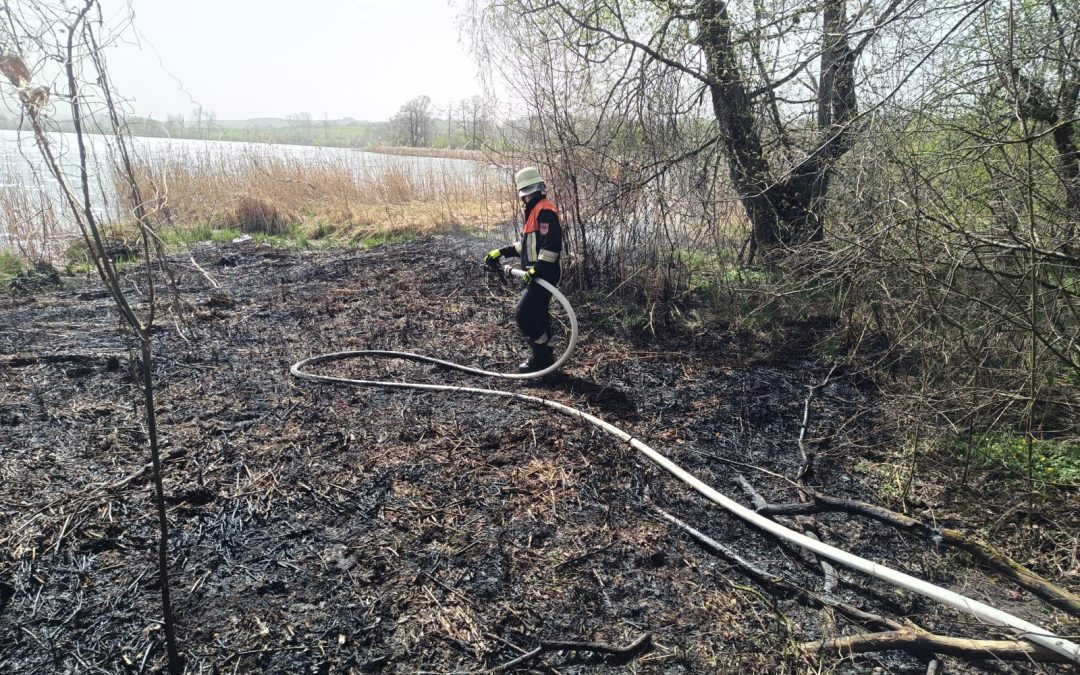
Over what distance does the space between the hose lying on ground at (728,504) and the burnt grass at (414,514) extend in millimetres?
88

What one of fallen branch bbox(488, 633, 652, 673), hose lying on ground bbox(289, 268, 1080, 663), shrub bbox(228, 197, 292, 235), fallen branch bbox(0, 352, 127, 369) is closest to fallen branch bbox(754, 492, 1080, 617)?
hose lying on ground bbox(289, 268, 1080, 663)

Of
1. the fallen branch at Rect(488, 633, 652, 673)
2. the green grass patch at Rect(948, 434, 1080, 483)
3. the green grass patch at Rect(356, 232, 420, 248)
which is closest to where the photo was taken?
the fallen branch at Rect(488, 633, 652, 673)

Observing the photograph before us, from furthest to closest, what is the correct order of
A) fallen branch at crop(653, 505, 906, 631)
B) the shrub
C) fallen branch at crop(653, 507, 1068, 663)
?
the shrub, fallen branch at crop(653, 505, 906, 631), fallen branch at crop(653, 507, 1068, 663)

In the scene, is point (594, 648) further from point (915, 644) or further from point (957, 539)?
point (957, 539)

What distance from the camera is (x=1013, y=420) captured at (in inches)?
143

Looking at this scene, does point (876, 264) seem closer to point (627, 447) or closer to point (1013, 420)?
point (1013, 420)

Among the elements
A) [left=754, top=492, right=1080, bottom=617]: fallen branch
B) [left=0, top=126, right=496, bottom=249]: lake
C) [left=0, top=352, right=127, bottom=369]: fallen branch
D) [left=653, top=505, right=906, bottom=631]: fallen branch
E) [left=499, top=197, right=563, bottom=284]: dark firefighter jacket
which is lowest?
[left=653, top=505, right=906, bottom=631]: fallen branch

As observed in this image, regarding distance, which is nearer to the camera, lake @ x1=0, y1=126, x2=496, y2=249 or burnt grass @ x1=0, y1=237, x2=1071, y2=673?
burnt grass @ x1=0, y1=237, x2=1071, y2=673

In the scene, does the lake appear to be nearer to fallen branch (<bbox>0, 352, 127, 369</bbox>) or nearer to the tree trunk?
fallen branch (<bbox>0, 352, 127, 369</bbox>)

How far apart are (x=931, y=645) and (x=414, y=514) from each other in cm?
218

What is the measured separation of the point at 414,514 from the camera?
2.94m

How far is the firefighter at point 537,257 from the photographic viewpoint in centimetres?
454

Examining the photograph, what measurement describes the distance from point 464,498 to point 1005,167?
3.71m

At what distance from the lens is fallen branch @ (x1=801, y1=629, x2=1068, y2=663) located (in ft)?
6.70
